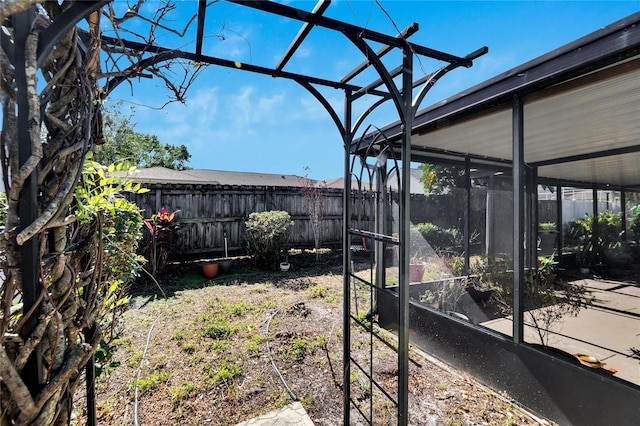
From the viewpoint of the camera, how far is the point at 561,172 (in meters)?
5.87

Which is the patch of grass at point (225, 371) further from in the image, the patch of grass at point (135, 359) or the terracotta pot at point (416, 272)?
the terracotta pot at point (416, 272)

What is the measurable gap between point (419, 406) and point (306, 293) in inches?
109

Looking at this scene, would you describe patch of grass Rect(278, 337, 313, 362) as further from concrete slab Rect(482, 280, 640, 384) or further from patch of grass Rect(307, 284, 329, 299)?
concrete slab Rect(482, 280, 640, 384)

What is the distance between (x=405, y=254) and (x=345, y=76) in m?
1.33

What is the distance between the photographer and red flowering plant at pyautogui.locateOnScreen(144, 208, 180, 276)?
523 cm

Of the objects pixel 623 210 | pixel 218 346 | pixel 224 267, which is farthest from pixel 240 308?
pixel 623 210

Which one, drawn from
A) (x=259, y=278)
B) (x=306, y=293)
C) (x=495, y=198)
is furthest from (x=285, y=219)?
(x=495, y=198)

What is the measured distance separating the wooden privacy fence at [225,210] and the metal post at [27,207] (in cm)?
580

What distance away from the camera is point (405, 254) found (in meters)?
1.42

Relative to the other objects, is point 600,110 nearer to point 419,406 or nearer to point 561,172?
point 419,406

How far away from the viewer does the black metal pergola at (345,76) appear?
2.36 feet

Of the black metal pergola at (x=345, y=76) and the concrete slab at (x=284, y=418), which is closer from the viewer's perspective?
the black metal pergola at (x=345, y=76)

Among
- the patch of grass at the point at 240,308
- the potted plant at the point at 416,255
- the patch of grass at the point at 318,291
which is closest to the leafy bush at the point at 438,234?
the potted plant at the point at 416,255

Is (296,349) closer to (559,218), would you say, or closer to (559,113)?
(559,113)
